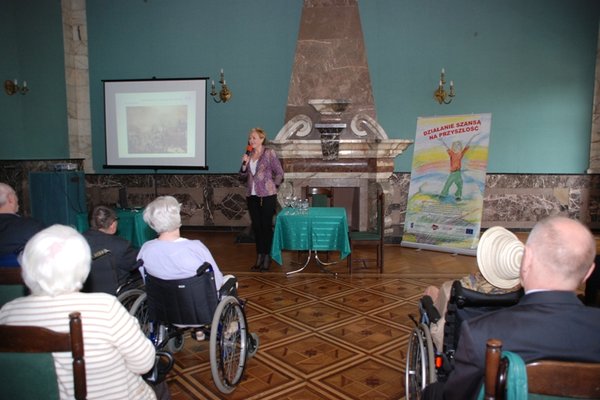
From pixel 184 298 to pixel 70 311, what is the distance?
3.24ft

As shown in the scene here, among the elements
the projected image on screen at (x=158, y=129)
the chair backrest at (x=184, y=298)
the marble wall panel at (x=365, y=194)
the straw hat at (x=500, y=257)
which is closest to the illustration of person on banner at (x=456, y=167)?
the marble wall panel at (x=365, y=194)

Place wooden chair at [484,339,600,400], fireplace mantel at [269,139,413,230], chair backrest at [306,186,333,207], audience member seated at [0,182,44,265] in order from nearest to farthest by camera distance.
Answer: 1. wooden chair at [484,339,600,400]
2. audience member seated at [0,182,44,265]
3. chair backrest at [306,186,333,207]
4. fireplace mantel at [269,139,413,230]

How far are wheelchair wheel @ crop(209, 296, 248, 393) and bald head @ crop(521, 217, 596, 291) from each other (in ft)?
5.07

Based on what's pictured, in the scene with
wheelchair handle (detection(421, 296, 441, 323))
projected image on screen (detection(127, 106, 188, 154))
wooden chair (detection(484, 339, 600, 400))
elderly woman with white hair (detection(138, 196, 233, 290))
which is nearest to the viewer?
wooden chair (detection(484, 339, 600, 400))

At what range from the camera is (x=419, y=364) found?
84.0 inches

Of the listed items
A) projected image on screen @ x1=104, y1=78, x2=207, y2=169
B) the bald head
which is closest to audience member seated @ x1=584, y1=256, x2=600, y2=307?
the bald head

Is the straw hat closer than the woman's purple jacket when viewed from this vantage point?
Yes

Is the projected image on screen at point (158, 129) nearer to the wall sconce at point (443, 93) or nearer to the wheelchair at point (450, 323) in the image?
the wall sconce at point (443, 93)

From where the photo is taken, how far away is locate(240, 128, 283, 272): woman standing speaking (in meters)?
4.68

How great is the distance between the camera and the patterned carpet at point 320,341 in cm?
247

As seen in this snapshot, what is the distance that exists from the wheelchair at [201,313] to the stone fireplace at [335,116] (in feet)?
12.9

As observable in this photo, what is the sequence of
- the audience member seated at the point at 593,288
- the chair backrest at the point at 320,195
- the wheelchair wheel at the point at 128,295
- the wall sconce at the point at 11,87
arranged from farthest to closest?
the wall sconce at the point at 11,87 < the chair backrest at the point at 320,195 < the wheelchair wheel at the point at 128,295 < the audience member seated at the point at 593,288

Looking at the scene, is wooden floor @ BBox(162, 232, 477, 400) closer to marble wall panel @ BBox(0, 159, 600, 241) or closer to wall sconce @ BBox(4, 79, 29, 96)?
marble wall panel @ BBox(0, 159, 600, 241)

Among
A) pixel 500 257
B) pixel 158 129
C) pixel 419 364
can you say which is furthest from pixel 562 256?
pixel 158 129
